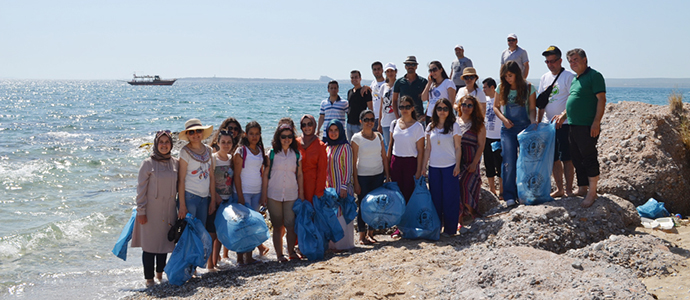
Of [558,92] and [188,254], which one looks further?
[558,92]

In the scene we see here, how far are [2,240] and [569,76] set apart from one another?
875 cm

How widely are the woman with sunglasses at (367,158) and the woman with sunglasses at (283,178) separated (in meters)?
0.71

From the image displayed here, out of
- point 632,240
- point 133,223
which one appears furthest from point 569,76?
point 133,223

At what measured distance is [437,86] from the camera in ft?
23.7

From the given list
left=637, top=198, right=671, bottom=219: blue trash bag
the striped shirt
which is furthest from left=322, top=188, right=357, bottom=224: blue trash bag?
left=637, top=198, right=671, bottom=219: blue trash bag

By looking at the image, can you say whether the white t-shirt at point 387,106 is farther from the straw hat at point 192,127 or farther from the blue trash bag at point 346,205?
the straw hat at point 192,127

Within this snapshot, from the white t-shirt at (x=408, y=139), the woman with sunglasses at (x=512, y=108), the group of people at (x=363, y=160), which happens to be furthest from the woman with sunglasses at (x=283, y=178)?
the woman with sunglasses at (x=512, y=108)

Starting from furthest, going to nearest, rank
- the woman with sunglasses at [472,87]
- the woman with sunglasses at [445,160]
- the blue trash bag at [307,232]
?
the woman with sunglasses at [472,87] → the woman with sunglasses at [445,160] → the blue trash bag at [307,232]

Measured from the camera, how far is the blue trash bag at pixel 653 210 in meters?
6.71

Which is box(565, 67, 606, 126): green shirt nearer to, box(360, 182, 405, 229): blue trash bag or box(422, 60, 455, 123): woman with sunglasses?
box(422, 60, 455, 123): woman with sunglasses

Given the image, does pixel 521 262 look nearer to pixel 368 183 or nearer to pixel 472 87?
pixel 368 183

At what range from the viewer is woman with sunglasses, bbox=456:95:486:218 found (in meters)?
6.16

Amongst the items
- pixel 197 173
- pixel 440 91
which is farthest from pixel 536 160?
pixel 197 173

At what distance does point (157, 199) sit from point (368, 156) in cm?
241
